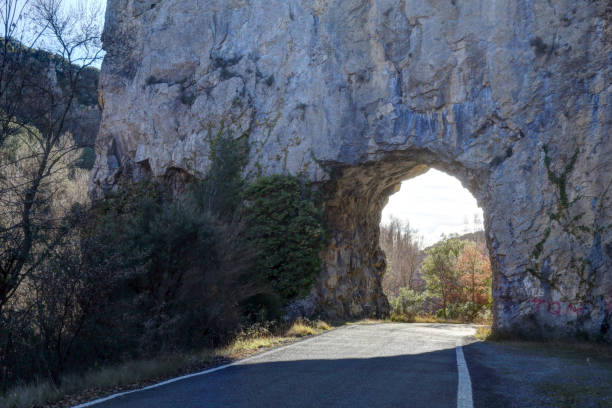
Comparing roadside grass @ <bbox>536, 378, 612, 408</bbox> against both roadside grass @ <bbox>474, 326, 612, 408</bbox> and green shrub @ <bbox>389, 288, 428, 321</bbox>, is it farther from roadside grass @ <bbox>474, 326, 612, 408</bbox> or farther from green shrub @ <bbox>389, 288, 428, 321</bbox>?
green shrub @ <bbox>389, 288, 428, 321</bbox>

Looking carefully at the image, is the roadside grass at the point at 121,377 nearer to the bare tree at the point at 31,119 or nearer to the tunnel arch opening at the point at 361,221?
the bare tree at the point at 31,119

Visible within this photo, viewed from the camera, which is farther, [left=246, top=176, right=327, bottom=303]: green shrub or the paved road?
[left=246, top=176, right=327, bottom=303]: green shrub

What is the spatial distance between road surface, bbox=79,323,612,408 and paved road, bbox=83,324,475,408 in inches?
0.5

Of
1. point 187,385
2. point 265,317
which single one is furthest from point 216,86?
point 187,385

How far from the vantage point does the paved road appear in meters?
6.18

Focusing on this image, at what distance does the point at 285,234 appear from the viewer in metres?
21.0

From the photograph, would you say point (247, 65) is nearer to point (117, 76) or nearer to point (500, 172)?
point (117, 76)

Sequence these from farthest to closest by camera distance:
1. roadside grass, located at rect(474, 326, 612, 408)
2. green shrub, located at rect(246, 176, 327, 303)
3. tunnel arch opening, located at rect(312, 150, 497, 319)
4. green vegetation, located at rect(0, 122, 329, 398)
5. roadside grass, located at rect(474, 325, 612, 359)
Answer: tunnel arch opening, located at rect(312, 150, 497, 319), green shrub, located at rect(246, 176, 327, 303), roadside grass, located at rect(474, 325, 612, 359), green vegetation, located at rect(0, 122, 329, 398), roadside grass, located at rect(474, 326, 612, 408)

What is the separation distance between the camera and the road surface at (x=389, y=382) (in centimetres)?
616

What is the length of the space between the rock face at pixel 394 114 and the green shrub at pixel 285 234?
1.28 m

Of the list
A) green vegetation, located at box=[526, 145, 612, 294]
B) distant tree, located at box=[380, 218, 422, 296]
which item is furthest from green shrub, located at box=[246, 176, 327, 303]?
distant tree, located at box=[380, 218, 422, 296]

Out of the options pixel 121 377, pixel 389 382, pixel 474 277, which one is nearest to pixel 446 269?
pixel 474 277

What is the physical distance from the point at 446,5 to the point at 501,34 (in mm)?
2515

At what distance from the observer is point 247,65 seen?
2545cm
